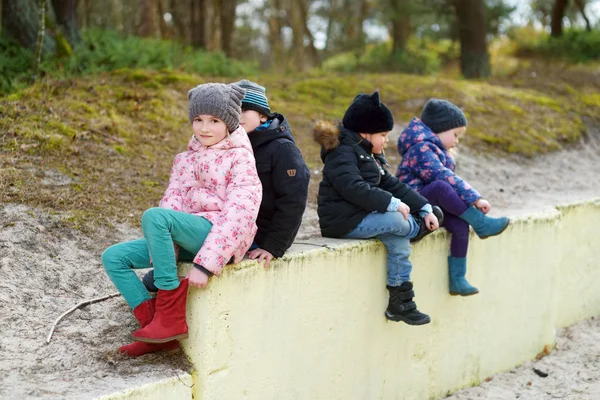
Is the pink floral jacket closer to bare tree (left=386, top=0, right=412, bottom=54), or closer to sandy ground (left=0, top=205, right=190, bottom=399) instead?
sandy ground (left=0, top=205, right=190, bottom=399)

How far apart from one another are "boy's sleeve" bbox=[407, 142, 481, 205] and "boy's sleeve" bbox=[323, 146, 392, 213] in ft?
2.78

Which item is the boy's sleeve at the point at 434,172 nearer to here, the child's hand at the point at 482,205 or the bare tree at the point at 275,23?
the child's hand at the point at 482,205

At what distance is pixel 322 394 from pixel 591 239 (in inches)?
161

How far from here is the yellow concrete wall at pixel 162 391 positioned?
3.26m

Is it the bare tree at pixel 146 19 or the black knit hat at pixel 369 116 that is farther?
the bare tree at pixel 146 19

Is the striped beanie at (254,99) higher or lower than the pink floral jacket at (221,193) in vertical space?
higher

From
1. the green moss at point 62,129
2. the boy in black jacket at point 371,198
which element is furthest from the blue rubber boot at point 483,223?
the green moss at point 62,129

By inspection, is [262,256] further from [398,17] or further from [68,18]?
[398,17]

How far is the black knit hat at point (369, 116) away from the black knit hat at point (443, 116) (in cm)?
85

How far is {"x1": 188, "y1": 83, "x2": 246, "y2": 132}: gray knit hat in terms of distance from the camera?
3.79m

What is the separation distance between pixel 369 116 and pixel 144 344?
6.67 ft

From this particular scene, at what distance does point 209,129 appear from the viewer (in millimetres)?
3820

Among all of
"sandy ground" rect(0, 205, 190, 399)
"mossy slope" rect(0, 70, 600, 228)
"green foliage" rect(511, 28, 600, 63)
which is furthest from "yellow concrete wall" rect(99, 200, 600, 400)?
"green foliage" rect(511, 28, 600, 63)

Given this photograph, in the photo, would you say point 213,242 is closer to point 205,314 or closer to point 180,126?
point 205,314
